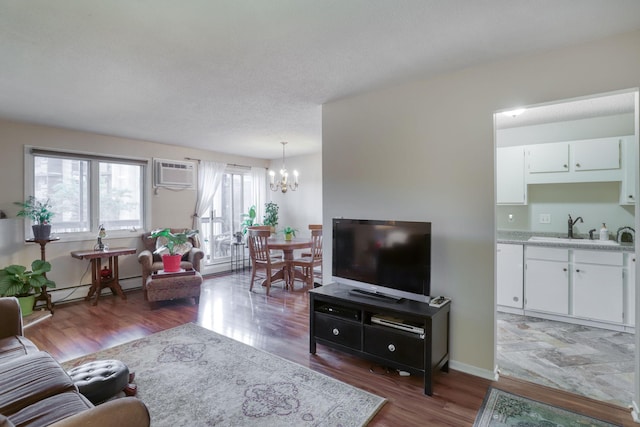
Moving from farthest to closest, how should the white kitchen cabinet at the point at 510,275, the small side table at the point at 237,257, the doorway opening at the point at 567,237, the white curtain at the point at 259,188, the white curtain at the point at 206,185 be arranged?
the white curtain at the point at 259,188 < the small side table at the point at 237,257 < the white curtain at the point at 206,185 < the white kitchen cabinet at the point at 510,275 < the doorway opening at the point at 567,237

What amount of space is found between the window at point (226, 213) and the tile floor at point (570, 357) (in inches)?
203

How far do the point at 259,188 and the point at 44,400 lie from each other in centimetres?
584

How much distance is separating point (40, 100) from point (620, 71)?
16.4 ft

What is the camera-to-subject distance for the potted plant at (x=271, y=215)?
6.90 metres

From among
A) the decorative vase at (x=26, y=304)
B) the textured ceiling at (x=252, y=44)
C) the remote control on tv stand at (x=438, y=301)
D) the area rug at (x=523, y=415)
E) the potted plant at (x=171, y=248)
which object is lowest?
the area rug at (x=523, y=415)

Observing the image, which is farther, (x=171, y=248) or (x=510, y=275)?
(x=171, y=248)

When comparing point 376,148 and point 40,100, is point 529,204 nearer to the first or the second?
point 376,148

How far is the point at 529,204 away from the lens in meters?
4.29

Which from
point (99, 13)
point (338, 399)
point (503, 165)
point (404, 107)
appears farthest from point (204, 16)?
point (503, 165)

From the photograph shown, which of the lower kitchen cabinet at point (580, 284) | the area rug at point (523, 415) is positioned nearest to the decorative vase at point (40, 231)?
the area rug at point (523, 415)

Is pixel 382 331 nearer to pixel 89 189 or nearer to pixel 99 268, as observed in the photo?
pixel 99 268

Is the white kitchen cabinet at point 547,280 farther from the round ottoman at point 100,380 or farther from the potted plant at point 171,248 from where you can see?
the potted plant at point 171,248

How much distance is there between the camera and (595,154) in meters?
3.69

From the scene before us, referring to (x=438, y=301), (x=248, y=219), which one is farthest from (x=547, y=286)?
(x=248, y=219)
